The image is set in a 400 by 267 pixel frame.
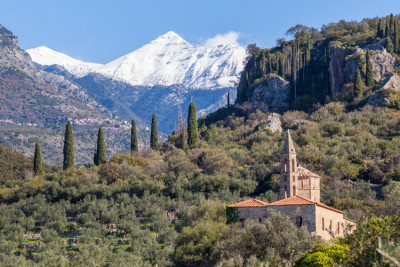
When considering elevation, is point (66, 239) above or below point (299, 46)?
below

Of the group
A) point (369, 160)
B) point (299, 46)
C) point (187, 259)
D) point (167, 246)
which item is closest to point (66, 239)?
point (167, 246)

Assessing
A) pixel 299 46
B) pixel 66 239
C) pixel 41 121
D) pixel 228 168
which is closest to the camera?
pixel 66 239

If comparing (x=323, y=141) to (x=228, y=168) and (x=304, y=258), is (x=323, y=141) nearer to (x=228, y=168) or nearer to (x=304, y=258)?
(x=228, y=168)

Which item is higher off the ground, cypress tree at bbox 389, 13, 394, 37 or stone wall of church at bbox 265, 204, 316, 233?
cypress tree at bbox 389, 13, 394, 37

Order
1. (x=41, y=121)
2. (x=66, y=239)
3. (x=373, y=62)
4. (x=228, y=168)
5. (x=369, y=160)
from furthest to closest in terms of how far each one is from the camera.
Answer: (x=41, y=121) < (x=373, y=62) < (x=228, y=168) < (x=369, y=160) < (x=66, y=239)

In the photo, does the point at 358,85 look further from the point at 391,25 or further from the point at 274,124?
the point at 391,25

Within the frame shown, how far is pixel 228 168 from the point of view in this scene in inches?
2869

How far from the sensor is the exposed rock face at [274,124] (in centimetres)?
8475

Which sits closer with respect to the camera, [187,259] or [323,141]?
[187,259]

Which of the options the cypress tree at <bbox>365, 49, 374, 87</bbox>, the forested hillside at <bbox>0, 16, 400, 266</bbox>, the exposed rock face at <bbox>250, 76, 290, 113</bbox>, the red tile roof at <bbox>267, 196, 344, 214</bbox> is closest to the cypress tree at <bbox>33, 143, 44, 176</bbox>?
the forested hillside at <bbox>0, 16, 400, 266</bbox>

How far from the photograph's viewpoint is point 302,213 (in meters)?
45.4

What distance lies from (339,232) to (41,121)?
157 meters

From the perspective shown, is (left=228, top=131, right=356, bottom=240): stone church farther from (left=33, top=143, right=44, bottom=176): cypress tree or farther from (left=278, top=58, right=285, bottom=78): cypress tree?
(left=278, top=58, right=285, bottom=78): cypress tree

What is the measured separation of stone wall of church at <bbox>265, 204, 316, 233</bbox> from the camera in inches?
1778
